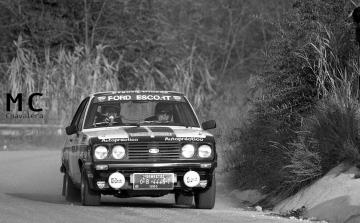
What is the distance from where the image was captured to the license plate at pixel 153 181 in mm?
13969

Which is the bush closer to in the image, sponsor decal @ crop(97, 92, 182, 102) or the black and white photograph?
the black and white photograph

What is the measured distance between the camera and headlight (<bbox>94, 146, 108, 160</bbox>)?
14102mm

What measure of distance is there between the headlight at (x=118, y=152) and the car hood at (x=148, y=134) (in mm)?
103

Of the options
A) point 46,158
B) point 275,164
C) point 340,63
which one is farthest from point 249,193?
point 46,158

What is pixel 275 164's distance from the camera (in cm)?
1659

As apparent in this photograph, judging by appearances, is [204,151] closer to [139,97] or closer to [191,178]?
[191,178]

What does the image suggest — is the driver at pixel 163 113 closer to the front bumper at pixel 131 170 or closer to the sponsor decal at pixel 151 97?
the sponsor decal at pixel 151 97

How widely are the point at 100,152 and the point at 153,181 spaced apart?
30.9 inches

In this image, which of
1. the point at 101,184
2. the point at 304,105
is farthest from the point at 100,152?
the point at 304,105

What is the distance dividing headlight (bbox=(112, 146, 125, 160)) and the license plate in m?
0.32

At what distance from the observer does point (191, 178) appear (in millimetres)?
14109

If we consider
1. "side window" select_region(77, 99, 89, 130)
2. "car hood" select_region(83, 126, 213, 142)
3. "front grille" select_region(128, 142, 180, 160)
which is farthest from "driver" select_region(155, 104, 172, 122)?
"front grille" select_region(128, 142, 180, 160)

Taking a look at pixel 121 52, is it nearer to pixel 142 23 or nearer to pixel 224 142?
pixel 142 23

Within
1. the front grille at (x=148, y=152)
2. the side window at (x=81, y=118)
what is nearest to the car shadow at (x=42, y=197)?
the side window at (x=81, y=118)
